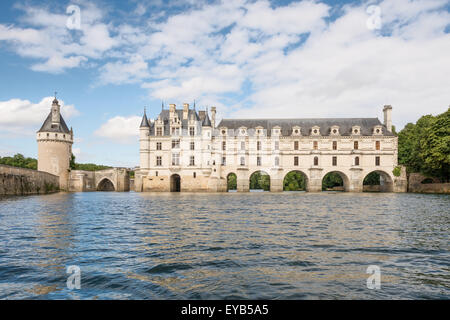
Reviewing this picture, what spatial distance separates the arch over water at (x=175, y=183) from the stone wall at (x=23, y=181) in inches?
836

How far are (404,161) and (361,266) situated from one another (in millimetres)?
59614

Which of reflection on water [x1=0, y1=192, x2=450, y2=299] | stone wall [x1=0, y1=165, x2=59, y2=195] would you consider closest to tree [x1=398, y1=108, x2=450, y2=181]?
reflection on water [x1=0, y1=192, x2=450, y2=299]

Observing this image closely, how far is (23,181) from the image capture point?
43.4 metres

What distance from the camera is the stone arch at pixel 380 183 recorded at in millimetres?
55781

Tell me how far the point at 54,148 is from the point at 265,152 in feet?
136

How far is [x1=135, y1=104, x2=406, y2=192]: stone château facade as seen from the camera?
56031mm

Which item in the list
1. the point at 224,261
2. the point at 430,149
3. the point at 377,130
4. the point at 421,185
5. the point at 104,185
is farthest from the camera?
the point at 104,185

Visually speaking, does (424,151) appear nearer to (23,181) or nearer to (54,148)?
(23,181)

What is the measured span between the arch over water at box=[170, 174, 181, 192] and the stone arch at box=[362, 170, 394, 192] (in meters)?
35.3

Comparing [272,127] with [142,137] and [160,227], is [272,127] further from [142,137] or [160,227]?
[160,227]

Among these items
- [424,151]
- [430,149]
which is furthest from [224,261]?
[424,151]

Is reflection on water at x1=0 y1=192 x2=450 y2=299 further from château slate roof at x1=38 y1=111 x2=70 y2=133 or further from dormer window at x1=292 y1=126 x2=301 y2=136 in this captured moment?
château slate roof at x1=38 y1=111 x2=70 y2=133
